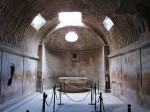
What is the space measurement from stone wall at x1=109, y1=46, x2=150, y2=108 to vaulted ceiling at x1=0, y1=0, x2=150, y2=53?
2.78 ft

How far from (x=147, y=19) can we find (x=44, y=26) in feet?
30.4

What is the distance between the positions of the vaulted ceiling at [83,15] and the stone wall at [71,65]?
210 cm

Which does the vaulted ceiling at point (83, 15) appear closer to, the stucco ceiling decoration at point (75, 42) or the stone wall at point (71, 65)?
the stucco ceiling decoration at point (75, 42)

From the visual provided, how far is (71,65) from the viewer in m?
20.5

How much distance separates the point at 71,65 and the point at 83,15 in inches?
293

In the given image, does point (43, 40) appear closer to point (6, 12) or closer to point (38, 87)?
point (38, 87)

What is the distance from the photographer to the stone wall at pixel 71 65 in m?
18.2

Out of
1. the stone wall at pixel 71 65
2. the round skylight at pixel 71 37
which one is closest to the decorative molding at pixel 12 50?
the stone wall at pixel 71 65

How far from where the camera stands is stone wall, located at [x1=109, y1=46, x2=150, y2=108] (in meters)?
8.38

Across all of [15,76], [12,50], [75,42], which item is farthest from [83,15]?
[15,76]

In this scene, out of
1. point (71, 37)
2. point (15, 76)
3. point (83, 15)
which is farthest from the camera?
point (71, 37)

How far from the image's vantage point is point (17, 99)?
11094 millimetres

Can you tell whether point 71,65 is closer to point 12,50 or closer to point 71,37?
point 71,37

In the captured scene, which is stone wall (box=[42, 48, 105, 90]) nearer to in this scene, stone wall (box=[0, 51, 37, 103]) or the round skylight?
the round skylight
